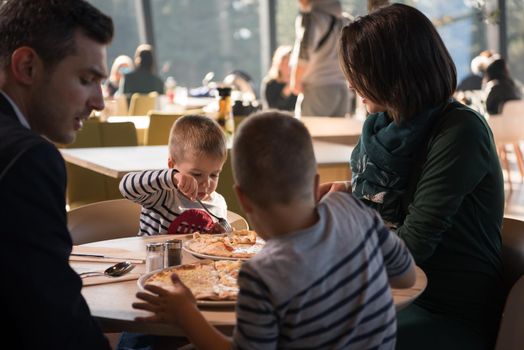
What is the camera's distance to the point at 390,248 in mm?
1505

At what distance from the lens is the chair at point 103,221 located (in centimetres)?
272

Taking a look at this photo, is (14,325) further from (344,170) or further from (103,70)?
(344,170)

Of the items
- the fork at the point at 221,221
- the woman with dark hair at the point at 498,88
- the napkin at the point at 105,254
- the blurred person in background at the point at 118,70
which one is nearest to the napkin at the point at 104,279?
the napkin at the point at 105,254

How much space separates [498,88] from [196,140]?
20.7 ft

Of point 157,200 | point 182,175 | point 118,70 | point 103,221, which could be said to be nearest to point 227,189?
point 103,221

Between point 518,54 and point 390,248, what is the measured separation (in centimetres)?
1048

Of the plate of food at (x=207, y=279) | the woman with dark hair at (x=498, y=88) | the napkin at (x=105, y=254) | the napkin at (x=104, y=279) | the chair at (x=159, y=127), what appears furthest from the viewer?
the woman with dark hair at (x=498, y=88)

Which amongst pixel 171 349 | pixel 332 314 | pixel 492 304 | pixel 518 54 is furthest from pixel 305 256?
pixel 518 54

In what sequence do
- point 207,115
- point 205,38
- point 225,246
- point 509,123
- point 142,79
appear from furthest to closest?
point 205,38 < point 142,79 < point 509,123 < point 207,115 < point 225,246

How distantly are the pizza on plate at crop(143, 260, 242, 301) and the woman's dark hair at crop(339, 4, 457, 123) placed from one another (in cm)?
66

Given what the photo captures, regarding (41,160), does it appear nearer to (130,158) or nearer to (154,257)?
(154,257)

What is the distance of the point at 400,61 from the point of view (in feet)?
7.00

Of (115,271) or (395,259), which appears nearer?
(395,259)

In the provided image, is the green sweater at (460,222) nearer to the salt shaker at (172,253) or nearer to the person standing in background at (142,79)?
the salt shaker at (172,253)
